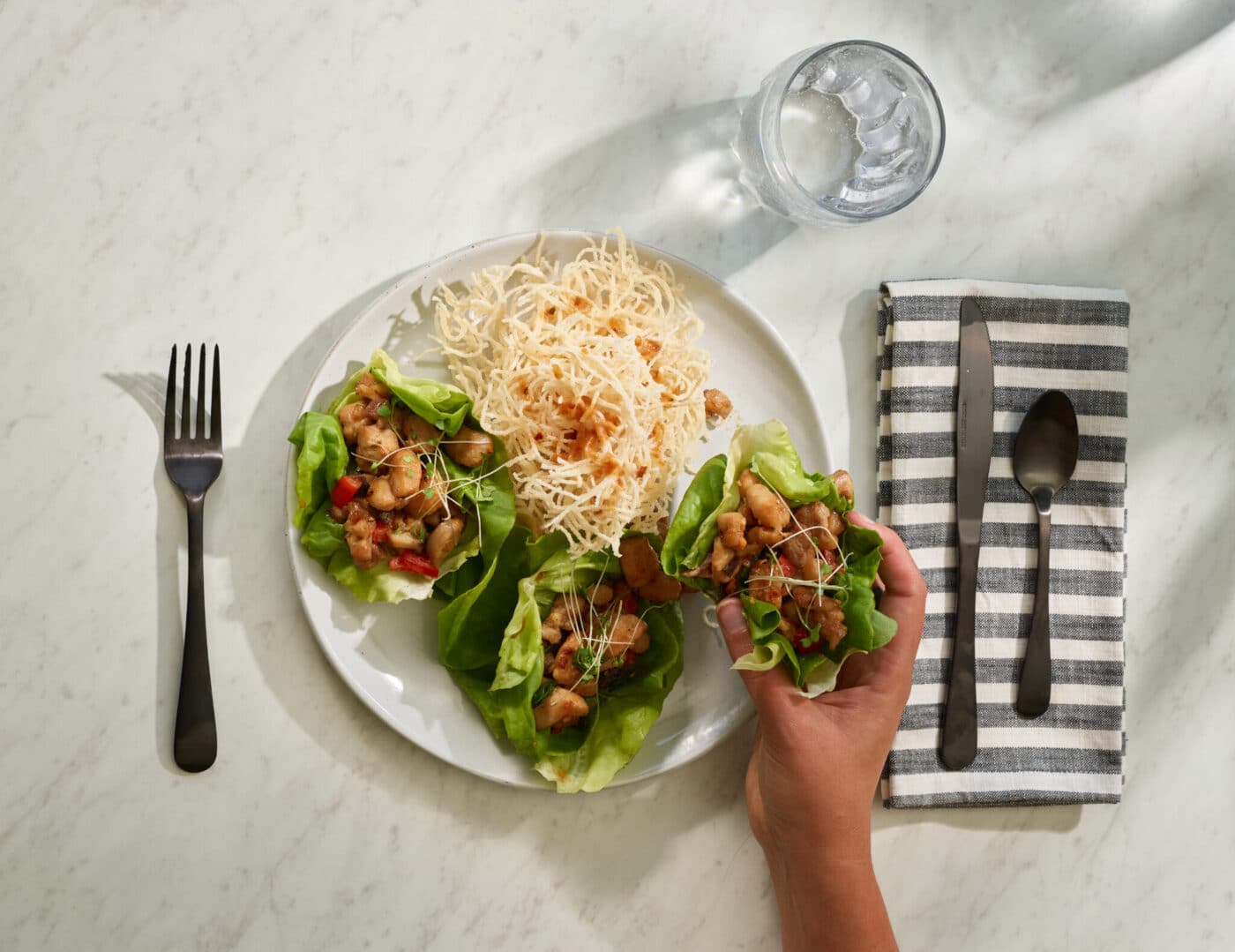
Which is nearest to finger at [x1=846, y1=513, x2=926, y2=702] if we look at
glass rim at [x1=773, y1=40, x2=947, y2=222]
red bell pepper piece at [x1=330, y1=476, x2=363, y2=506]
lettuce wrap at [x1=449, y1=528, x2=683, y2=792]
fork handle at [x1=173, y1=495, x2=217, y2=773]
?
lettuce wrap at [x1=449, y1=528, x2=683, y2=792]

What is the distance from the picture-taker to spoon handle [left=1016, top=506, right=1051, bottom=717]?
2.56 meters

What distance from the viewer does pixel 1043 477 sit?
257 centimetres

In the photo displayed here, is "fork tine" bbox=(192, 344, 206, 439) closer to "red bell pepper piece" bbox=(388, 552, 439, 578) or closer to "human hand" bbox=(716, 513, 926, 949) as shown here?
"red bell pepper piece" bbox=(388, 552, 439, 578)

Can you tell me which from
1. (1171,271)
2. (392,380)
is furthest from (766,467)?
(1171,271)

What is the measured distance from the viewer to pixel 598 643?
7.63 feet

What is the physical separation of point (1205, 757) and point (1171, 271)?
4.91ft

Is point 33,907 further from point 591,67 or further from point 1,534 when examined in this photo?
point 591,67

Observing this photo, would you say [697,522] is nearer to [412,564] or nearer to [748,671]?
[748,671]

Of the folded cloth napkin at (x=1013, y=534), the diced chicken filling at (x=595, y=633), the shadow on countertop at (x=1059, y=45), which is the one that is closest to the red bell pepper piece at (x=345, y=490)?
the diced chicken filling at (x=595, y=633)

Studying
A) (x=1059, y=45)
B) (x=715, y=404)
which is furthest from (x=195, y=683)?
(x=1059, y=45)

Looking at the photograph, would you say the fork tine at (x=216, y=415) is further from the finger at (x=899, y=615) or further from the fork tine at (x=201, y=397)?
the finger at (x=899, y=615)

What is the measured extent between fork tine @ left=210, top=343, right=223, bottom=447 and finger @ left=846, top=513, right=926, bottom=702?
5.62ft

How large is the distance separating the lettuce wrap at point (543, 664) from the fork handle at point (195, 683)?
0.63m

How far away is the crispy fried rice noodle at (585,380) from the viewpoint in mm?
2250
